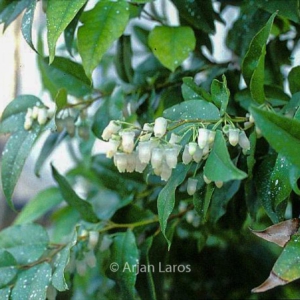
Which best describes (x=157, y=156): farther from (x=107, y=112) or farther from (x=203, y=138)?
(x=107, y=112)

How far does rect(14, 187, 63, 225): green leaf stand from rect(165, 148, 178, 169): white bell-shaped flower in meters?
0.53

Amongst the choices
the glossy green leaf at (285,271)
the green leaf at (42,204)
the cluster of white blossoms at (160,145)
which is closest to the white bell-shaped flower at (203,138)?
the cluster of white blossoms at (160,145)

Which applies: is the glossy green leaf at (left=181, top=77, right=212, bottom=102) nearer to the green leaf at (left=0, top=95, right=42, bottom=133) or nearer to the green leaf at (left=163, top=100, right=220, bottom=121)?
the green leaf at (left=163, top=100, right=220, bottom=121)

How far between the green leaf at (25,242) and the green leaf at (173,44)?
26 cm

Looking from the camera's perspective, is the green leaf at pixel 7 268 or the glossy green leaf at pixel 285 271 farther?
the green leaf at pixel 7 268

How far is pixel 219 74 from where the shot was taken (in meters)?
0.80

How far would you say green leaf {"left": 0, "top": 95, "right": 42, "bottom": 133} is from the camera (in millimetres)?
758

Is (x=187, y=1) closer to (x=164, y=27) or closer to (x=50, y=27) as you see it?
(x=164, y=27)

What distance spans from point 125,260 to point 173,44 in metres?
0.26

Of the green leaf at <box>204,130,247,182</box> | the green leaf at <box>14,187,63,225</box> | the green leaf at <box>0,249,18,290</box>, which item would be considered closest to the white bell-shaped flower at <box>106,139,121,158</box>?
the green leaf at <box>204,130,247,182</box>

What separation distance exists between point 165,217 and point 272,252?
544 millimetres

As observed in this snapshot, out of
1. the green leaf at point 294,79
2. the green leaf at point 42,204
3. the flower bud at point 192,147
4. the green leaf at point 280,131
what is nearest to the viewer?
the green leaf at point 280,131

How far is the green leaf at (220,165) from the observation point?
0.47 metres

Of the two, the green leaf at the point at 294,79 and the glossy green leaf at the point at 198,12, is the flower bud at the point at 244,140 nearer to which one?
the green leaf at the point at 294,79
